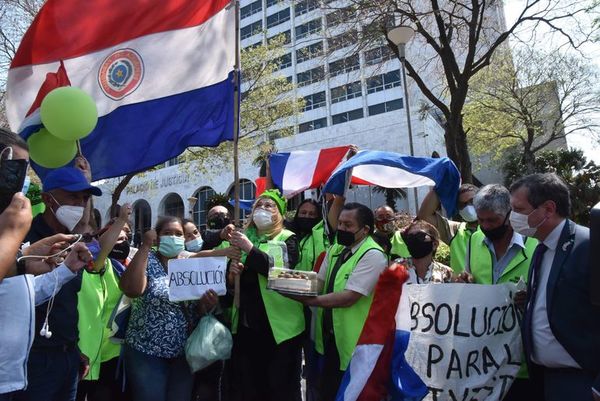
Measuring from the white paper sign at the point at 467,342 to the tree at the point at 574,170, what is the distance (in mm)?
16279

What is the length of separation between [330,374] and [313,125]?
38595 mm

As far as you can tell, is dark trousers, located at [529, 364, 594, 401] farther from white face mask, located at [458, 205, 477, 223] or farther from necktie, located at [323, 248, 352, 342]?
white face mask, located at [458, 205, 477, 223]

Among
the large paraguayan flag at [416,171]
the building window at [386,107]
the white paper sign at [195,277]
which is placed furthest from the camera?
the building window at [386,107]

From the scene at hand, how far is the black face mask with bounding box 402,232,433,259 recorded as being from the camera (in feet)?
11.7

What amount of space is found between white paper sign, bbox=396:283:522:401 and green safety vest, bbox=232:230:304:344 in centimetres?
103

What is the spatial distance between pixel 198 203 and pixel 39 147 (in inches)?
1358

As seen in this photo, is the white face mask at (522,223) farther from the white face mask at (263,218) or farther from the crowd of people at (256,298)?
the white face mask at (263,218)

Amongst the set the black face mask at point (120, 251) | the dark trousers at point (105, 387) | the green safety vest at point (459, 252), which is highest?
the black face mask at point (120, 251)

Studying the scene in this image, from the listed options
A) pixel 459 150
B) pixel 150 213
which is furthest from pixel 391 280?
pixel 150 213

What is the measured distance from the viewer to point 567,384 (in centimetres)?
241

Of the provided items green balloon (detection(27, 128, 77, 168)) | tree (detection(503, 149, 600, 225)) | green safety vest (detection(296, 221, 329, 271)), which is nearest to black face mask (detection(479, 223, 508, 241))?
green safety vest (detection(296, 221, 329, 271))

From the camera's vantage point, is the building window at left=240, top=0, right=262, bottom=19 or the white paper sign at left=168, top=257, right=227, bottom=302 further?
the building window at left=240, top=0, right=262, bottom=19

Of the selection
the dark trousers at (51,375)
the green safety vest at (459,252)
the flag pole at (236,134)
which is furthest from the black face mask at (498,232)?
the dark trousers at (51,375)

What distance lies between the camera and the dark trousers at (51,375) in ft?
8.48
